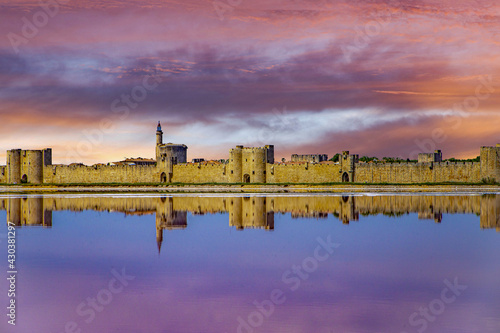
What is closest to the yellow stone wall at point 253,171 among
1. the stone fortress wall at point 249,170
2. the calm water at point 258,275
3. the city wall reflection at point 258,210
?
the stone fortress wall at point 249,170

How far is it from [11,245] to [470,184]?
34411 mm

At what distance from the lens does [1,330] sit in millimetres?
8234

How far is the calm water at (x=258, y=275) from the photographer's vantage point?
8.53 meters

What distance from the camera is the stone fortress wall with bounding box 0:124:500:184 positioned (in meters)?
44.1

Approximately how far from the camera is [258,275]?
11.3m

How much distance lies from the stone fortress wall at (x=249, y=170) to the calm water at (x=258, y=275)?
24.0 meters

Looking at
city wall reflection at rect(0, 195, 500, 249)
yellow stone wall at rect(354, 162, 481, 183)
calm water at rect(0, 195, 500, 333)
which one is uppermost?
yellow stone wall at rect(354, 162, 481, 183)

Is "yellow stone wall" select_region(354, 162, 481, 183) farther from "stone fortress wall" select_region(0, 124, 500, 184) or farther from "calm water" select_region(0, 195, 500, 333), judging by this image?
"calm water" select_region(0, 195, 500, 333)

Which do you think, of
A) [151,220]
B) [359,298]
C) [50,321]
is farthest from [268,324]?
[151,220]

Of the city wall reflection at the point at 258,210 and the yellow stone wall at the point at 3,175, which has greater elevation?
the yellow stone wall at the point at 3,175

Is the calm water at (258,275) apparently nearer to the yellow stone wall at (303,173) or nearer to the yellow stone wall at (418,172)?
the yellow stone wall at (418,172)

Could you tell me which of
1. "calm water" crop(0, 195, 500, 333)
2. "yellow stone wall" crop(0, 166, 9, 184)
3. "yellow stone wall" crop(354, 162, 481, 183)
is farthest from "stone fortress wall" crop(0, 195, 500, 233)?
"yellow stone wall" crop(0, 166, 9, 184)

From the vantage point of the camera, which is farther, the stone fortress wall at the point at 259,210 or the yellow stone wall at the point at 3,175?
the yellow stone wall at the point at 3,175

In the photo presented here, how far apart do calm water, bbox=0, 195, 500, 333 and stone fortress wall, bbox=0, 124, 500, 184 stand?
24.0m
